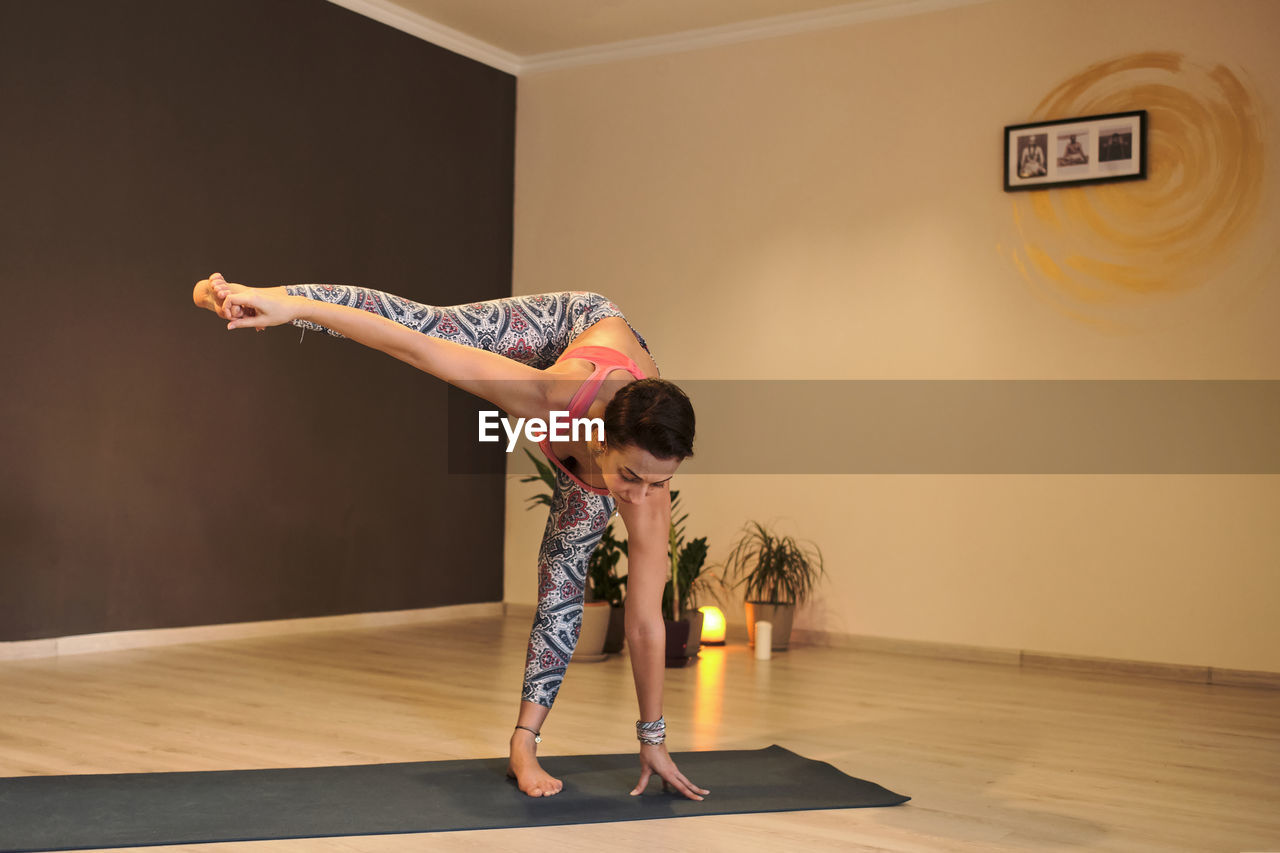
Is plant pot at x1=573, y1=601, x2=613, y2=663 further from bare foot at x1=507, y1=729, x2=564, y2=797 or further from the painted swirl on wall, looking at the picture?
the painted swirl on wall

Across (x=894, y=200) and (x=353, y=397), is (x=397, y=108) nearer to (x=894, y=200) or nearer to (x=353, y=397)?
(x=353, y=397)

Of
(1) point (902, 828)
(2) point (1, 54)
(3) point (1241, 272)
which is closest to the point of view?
(1) point (902, 828)

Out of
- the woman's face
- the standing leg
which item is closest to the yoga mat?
the standing leg

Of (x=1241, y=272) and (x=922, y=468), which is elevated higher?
(x=1241, y=272)

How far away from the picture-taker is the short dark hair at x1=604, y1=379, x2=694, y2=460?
7.48ft

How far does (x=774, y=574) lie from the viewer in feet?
17.5

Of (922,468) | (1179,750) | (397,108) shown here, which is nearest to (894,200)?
(922,468)

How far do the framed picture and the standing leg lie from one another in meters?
2.98

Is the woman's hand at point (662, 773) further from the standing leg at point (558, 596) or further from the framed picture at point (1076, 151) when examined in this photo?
the framed picture at point (1076, 151)

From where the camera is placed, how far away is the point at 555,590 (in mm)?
2836

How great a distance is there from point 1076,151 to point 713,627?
2419 mm

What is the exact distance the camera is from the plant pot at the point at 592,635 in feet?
15.5

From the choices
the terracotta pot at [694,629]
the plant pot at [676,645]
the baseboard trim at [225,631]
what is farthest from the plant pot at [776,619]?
the baseboard trim at [225,631]

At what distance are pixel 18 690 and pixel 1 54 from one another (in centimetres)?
215
